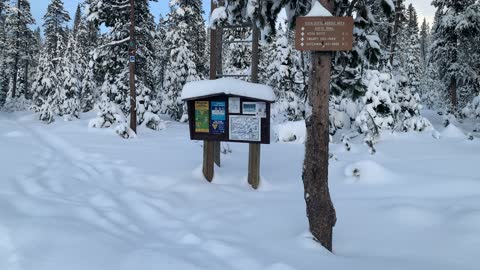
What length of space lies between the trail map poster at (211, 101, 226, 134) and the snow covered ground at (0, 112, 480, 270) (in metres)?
1.21

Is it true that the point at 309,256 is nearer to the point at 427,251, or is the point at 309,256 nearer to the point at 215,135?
the point at 427,251

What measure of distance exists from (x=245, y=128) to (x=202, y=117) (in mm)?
1011

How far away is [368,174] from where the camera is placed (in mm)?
9164

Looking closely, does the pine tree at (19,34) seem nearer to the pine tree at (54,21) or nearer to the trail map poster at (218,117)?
the pine tree at (54,21)

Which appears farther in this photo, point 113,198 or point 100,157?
point 100,157

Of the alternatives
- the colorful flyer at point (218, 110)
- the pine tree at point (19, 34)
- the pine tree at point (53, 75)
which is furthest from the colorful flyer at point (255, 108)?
the pine tree at point (19, 34)

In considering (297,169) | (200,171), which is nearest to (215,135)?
(200,171)

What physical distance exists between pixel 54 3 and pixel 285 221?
43.4m

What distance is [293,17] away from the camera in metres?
5.97

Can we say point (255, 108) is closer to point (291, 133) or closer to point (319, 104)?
point (319, 104)

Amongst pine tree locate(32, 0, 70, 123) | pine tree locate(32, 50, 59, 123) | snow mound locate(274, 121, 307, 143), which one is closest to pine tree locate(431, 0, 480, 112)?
snow mound locate(274, 121, 307, 143)

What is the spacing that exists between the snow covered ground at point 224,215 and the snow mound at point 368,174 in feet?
0.09

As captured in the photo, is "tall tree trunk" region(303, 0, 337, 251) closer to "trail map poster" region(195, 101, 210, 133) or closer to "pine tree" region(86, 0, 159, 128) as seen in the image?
"trail map poster" region(195, 101, 210, 133)

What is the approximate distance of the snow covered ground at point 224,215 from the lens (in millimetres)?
4520
